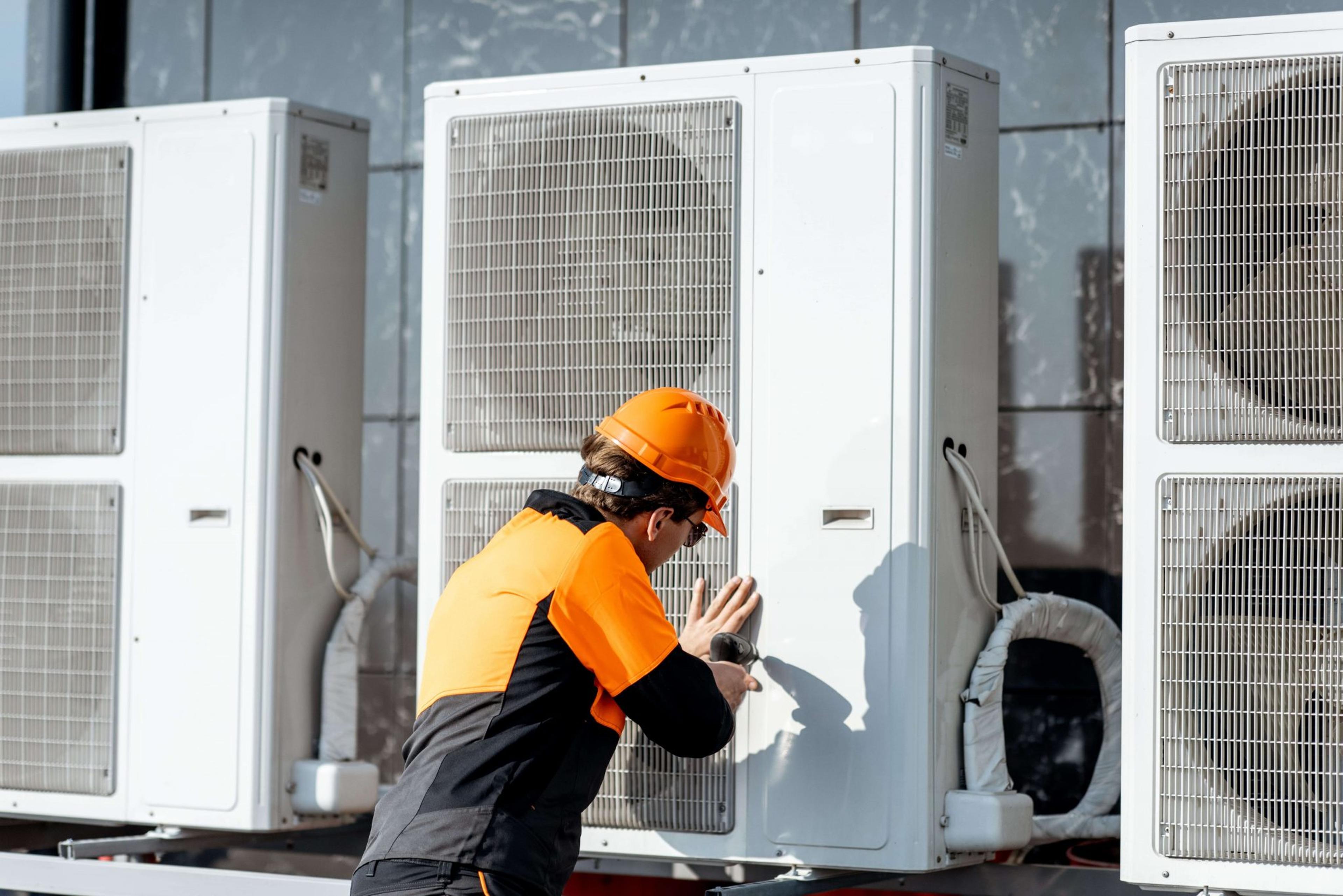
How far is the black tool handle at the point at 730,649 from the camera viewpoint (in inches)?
102

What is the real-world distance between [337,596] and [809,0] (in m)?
1.71

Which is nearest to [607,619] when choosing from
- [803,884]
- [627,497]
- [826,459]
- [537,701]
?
[537,701]

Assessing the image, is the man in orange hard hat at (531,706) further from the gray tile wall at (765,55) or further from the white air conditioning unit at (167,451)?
the gray tile wall at (765,55)

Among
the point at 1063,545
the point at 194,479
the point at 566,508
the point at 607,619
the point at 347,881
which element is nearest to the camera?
the point at 607,619

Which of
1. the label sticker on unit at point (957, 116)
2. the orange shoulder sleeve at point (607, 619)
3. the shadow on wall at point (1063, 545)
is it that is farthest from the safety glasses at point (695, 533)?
the shadow on wall at point (1063, 545)

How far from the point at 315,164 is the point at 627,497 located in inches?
48.0

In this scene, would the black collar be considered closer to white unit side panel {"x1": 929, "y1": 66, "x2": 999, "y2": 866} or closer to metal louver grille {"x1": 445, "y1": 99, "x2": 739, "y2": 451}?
metal louver grille {"x1": 445, "y1": 99, "x2": 739, "y2": 451}

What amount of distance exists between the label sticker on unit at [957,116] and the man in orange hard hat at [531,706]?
3.07 ft

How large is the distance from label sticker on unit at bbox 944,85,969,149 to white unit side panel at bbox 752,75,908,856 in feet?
0.35

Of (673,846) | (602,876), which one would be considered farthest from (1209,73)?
(602,876)

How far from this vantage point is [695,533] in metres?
2.42

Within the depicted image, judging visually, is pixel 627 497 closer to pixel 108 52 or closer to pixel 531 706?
pixel 531 706

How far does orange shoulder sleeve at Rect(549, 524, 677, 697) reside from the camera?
2100mm

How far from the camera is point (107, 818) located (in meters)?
3.06
